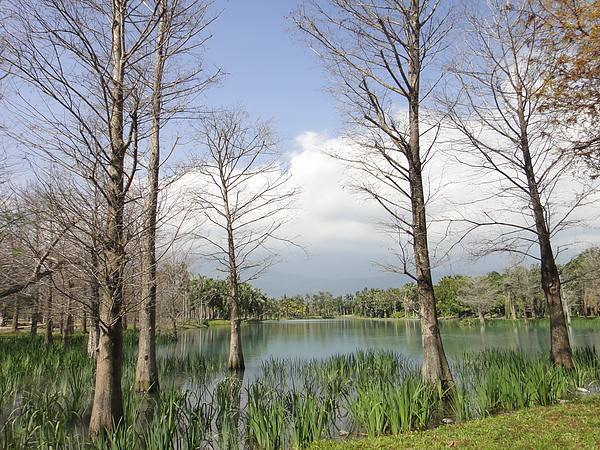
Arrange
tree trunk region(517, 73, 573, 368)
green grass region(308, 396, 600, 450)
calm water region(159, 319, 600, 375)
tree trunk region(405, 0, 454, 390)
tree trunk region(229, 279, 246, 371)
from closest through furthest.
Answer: green grass region(308, 396, 600, 450) < tree trunk region(405, 0, 454, 390) < tree trunk region(517, 73, 573, 368) < tree trunk region(229, 279, 246, 371) < calm water region(159, 319, 600, 375)

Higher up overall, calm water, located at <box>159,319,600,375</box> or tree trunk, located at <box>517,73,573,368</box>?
tree trunk, located at <box>517,73,573,368</box>

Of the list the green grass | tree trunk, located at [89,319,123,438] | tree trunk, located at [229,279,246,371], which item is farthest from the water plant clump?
tree trunk, located at [229,279,246,371]

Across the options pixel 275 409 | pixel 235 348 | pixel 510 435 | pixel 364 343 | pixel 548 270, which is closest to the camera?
pixel 510 435

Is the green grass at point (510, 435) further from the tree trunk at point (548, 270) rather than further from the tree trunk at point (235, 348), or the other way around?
the tree trunk at point (235, 348)

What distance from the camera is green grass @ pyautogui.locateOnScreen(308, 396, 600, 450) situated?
13.5 feet

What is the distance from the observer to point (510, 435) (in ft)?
14.6

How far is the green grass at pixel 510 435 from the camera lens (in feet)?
13.5

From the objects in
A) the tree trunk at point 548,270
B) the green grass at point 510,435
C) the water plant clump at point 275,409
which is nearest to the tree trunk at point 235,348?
the water plant clump at point 275,409

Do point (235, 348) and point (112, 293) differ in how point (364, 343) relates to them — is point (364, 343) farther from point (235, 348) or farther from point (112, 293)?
point (112, 293)

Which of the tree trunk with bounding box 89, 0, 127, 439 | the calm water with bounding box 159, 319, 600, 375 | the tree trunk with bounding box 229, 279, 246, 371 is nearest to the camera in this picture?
the tree trunk with bounding box 89, 0, 127, 439

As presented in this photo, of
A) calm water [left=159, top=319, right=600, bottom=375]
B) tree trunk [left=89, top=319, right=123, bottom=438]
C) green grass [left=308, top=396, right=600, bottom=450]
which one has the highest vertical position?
tree trunk [left=89, top=319, right=123, bottom=438]

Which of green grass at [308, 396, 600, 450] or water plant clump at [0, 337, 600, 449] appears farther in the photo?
water plant clump at [0, 337, 600, 449]

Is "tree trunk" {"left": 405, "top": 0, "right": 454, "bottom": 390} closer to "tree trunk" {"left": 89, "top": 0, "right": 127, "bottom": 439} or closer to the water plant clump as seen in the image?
the water plant clump

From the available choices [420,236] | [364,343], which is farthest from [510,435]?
[364,343]
